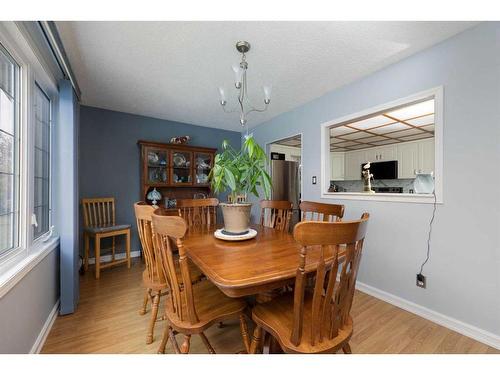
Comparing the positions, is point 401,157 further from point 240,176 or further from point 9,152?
point 9,152

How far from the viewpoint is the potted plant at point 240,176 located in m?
1.31

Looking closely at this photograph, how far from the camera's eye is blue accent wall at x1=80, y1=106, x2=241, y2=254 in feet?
9.72

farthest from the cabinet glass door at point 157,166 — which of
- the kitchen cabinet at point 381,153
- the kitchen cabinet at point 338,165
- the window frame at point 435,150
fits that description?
the kitchen cabinet at point 381,153

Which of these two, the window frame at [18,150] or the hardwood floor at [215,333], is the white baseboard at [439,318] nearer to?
the hardwood floor at [215,333]

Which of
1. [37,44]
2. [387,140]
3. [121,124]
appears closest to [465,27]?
[37,44]

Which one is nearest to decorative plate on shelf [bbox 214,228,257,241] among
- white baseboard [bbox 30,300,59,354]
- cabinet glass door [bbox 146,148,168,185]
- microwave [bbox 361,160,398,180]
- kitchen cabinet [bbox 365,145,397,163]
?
white baseboard [bbox 30,300,59,354]

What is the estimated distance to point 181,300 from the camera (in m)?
1.06

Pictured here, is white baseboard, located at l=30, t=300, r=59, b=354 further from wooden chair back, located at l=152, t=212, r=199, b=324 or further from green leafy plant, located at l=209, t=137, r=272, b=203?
green leafy plant, located at l=209, t=137, r=272, b=203

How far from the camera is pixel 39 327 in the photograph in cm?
140

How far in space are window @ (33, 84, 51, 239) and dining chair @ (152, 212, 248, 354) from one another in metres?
1.31

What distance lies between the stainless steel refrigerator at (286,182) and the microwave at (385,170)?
230cm

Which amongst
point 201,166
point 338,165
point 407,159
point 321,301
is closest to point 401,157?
point 407,159

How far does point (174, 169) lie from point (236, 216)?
238cm
